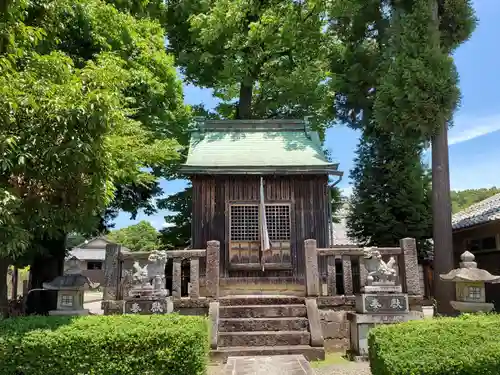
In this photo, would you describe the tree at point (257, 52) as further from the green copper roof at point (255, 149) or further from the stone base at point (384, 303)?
the stone base at point (384, 303)

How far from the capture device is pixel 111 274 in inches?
388

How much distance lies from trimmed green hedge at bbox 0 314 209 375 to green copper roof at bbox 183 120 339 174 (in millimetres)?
7160

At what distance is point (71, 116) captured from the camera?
6.39 meters

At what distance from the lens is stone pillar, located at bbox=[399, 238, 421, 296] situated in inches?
378

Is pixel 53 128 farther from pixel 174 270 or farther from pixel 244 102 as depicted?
pixel 244 102

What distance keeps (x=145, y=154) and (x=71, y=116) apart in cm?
566

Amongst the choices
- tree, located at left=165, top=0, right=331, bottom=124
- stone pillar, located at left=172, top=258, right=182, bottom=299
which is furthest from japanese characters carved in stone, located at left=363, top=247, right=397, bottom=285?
tree, located at left=165, top=0, right=331, bottom=124

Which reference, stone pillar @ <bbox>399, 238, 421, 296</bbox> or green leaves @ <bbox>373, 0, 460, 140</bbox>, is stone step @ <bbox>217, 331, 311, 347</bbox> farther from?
green leaves @ <bbox>373, 0, 460, 140</bbox>

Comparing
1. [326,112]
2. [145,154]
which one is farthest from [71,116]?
[326,112]

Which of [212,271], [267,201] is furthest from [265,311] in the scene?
[267,201]

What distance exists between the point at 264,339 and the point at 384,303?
105 inches

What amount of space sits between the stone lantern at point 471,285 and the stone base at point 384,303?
1086mm

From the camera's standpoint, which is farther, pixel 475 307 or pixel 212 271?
pixel 212 271

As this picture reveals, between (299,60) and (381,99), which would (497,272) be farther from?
(299,60)
